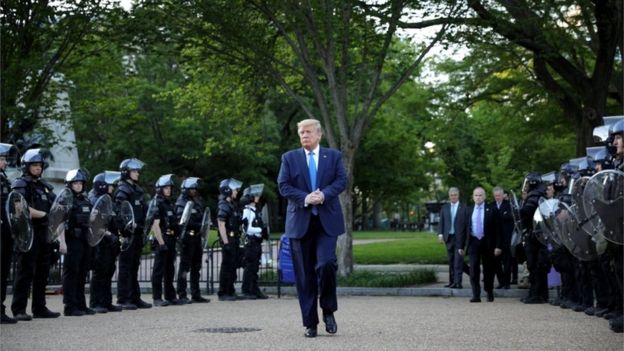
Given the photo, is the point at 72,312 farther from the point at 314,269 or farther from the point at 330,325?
the point at 330,325

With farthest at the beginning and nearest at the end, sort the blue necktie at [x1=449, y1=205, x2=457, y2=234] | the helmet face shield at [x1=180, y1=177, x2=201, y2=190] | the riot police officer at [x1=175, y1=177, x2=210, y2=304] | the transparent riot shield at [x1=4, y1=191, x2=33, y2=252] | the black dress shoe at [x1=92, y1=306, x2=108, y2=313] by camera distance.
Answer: the blue necktie at [x1=449, y1=205, x2=457, y2=234] → the helmet face shield at [x1=180, y1=177, x2=201, y2=190] → the riot police officer at [x1=175, y1=177, x2=210, y2=304] → the black dress shoe at [x1=92, y1=306, x2=108, y2=313] → the transparent riot shield at [x1=4, y1=191, x2=33, y2=252]

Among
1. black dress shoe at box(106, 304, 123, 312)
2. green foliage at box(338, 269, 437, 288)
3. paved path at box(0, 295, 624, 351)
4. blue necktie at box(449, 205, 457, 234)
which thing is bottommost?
paved path at box(0, 295, 624, 351)

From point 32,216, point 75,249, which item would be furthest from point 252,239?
point 32,216

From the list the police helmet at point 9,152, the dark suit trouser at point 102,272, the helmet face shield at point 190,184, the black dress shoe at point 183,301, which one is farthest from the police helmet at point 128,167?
the black dress shoe at point 183,301

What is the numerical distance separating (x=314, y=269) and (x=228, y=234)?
7.18m

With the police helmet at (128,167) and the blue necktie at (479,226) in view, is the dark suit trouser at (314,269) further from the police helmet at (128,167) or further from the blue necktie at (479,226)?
the blue necktie at (479,226)

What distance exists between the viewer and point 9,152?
1245 centimetres

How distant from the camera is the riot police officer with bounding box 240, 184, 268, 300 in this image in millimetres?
17891

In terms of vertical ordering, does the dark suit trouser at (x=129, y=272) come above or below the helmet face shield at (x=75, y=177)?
below

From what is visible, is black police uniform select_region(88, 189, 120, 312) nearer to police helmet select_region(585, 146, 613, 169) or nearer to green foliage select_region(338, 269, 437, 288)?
green foliage select_region(338, 269, 437, 288)

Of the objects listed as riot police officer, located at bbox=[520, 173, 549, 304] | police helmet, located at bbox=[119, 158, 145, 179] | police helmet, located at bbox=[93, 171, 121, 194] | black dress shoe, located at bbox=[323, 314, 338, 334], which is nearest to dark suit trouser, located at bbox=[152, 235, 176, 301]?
police helmet, located at bbox=[119, 158, 145, 179]

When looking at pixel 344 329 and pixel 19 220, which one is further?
pixel 19 220

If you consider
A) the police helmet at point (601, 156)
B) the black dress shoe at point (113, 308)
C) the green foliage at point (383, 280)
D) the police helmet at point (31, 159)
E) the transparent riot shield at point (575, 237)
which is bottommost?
the black dress shoe at point (113, 308)

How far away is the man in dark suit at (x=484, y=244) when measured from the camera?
1673cm
